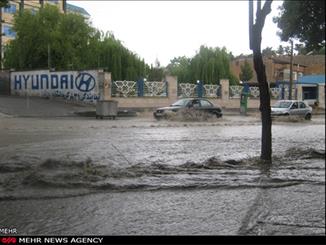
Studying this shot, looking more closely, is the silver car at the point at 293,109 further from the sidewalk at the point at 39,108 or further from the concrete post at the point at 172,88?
the concrete post at the point at 172,88

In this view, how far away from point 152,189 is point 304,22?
8.88 m

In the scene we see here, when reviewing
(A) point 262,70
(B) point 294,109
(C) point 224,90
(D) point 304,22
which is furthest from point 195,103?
(A) point 262,70

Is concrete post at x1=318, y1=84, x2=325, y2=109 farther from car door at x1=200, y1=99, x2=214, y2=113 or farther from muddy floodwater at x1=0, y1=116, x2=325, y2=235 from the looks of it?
muddy floodwater at x1=0, y1=116, x2=325, y2=235

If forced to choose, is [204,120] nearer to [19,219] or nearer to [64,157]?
[64,157]

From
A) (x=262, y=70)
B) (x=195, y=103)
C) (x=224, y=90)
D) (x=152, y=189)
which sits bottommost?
(x=152, y=189)

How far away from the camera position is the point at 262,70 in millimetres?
9695

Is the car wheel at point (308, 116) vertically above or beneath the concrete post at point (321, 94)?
beneath

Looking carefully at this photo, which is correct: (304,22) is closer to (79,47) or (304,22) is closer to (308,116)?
(308,116)

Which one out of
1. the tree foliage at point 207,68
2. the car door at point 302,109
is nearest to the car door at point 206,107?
the car door at point 302,109

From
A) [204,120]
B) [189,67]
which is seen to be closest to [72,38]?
[189,67]

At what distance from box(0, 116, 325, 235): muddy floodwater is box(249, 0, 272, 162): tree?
409 millimetres

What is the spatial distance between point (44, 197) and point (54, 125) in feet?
25.2

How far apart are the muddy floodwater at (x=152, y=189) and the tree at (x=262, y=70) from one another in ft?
1.34

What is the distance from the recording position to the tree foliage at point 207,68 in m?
50.3
